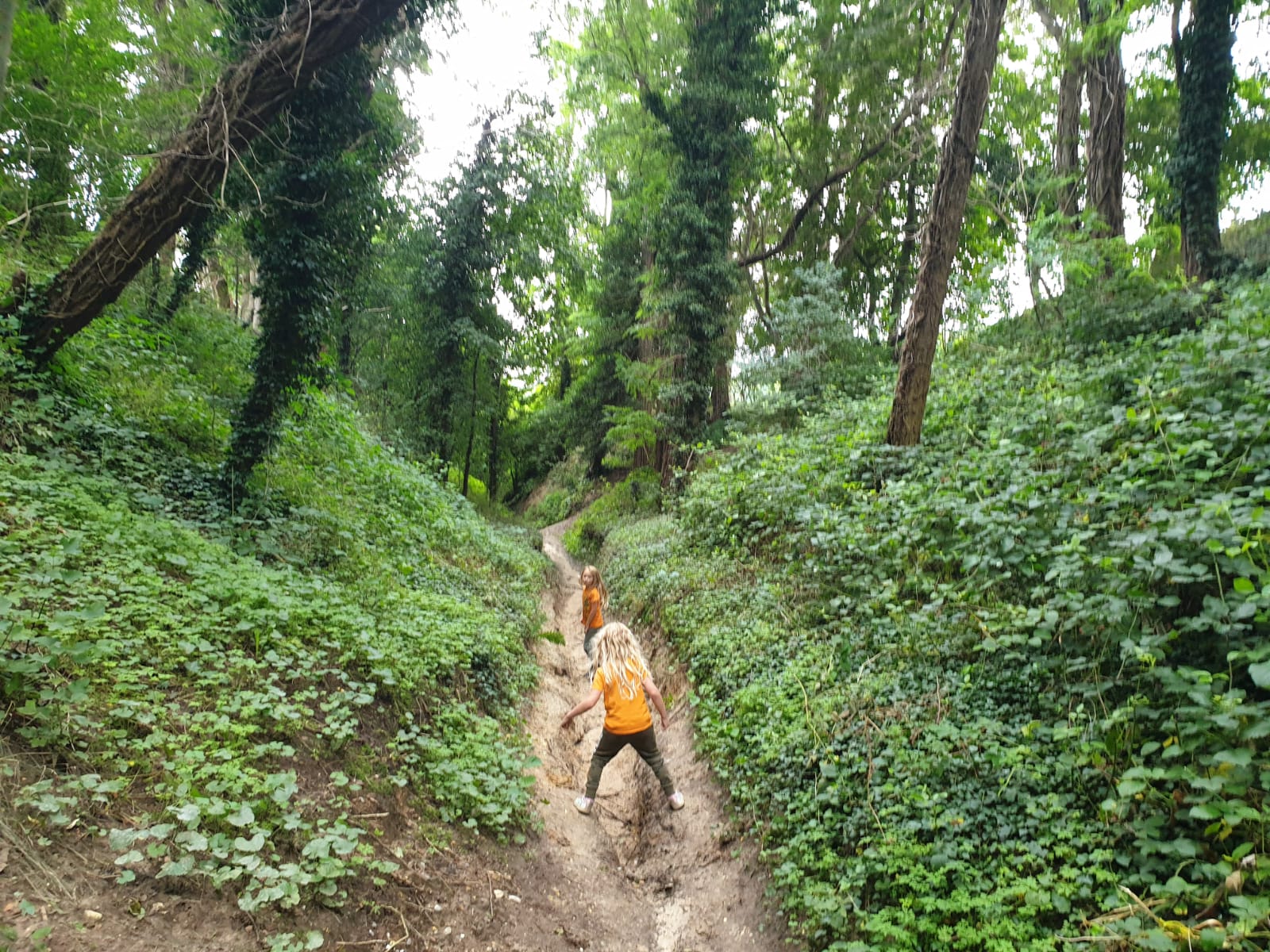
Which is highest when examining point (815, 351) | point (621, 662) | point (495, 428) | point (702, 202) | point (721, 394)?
point (702, 202)

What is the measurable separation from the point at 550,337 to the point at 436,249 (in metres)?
6.44

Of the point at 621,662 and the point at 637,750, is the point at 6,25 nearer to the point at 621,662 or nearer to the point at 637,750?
the point at 621,662

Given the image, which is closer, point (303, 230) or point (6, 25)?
point (6, 25)

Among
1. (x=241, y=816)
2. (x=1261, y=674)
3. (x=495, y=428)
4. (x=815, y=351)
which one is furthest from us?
(x=495, y=428)

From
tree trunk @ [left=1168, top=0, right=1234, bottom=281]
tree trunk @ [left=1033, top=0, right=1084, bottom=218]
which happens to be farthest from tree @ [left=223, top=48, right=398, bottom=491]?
tree trunk @ [left=1033, top=0, right=1084, bottom=218]

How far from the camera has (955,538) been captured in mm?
5578

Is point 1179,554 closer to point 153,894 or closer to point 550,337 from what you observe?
point 153,894

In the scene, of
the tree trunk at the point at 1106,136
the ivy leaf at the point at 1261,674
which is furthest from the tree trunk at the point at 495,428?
the ivy leaf at the point at 1261,674

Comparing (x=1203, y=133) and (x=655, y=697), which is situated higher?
(x=1203, y=133)

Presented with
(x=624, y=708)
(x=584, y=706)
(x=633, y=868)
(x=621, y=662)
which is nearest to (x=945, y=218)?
(x=621, y=662)

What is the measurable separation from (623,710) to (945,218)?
7.27m

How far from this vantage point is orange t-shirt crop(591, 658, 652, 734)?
17.7ft

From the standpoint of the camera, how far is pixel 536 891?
4254 millimetres

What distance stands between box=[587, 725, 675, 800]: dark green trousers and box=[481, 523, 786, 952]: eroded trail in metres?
0.28
